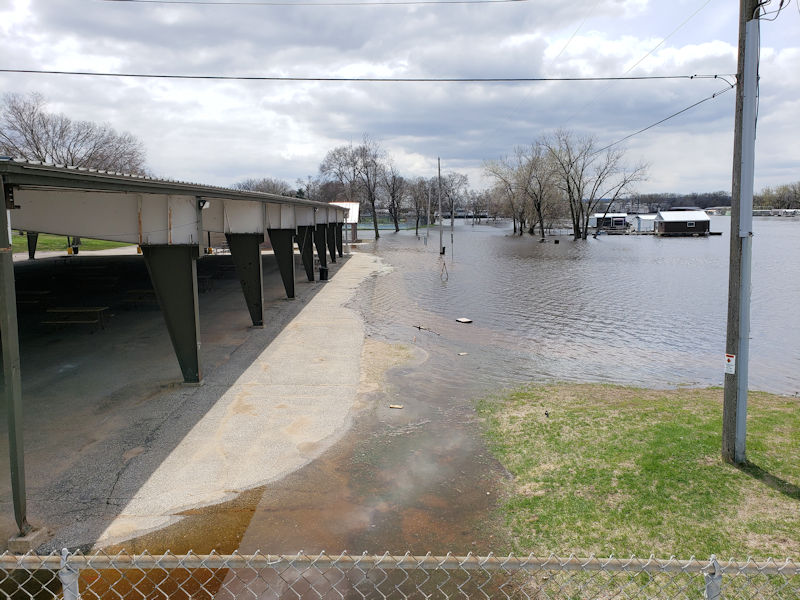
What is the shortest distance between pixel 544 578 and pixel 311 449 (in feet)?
13.4

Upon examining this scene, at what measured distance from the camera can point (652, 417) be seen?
901 centimetres

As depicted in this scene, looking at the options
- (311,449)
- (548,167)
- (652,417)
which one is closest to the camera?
(311,449)

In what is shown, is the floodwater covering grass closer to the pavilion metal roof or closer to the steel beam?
the pavilion metal roof

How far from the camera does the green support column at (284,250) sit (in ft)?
68.8

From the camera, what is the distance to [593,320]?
1916 centimetres

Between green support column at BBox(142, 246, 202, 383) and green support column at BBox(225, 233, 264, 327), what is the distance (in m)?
5.38

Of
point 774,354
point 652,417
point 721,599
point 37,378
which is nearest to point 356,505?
point 721,599

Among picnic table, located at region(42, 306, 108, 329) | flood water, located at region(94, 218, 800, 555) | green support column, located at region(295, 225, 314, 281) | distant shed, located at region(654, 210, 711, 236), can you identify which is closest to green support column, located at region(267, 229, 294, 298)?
flood water, located at region(94, 218, 800, 555)

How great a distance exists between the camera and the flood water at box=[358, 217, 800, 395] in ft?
42.2

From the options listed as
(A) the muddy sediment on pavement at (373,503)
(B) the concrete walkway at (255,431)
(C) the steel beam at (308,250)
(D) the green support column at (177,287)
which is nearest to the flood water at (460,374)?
(A) the muddy sediment on pavement at (373,503)

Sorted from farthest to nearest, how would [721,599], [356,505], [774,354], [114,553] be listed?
[774,354] < [356,505] < [114,553] < [721,599]

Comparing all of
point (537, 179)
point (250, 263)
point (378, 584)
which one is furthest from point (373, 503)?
point (537, 179)

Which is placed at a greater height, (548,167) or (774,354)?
(548,167)

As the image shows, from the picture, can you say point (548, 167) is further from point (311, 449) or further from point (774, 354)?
point (311, 449)
